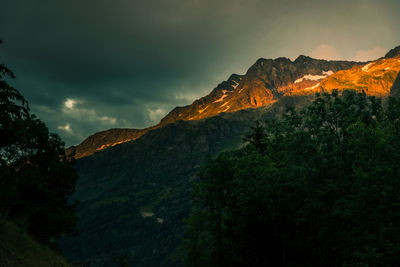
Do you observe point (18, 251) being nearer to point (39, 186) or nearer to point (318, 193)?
point (39, 186)

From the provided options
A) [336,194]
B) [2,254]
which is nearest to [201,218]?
[336,194]

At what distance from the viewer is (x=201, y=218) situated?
4175cm

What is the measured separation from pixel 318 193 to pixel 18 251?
20.9 metres

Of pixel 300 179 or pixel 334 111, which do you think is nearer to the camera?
pixel 300 179

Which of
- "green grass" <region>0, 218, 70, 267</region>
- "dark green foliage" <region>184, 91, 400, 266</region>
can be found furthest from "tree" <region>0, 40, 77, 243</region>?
"dark green foliage" <region>184, 91, 400, 266</region>

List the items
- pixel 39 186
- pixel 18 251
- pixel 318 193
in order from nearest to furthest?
pixel 18 251 < pixel 318 193 < pixel 39 186

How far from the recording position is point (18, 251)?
1828cm

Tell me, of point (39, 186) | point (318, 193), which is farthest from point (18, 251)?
point (318, 193)

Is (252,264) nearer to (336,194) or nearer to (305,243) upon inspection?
(305,243)

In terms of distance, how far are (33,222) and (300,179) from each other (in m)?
29.4

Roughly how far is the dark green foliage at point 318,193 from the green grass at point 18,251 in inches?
687

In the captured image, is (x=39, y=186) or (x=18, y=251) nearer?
(x=18, y=251)

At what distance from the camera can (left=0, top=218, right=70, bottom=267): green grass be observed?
16.7 meters

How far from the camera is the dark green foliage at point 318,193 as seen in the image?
717 inches
